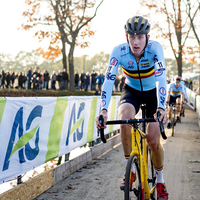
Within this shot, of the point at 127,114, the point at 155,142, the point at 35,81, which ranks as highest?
the point at 35,81

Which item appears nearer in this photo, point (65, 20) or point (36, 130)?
point (36, 130)

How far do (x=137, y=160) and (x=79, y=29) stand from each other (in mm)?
24180

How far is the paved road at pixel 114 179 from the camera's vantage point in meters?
5.70

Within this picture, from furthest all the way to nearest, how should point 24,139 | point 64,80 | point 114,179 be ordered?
point 64,80, point 114,179, point 24,139

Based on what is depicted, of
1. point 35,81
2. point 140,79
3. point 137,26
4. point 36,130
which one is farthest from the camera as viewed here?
point 35,81

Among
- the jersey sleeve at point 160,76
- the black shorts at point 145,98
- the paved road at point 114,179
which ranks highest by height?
the jersey sleeve at point 160,76

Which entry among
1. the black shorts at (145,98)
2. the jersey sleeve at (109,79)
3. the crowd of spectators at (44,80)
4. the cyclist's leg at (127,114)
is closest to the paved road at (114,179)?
the cyclist's leg at (127,114)

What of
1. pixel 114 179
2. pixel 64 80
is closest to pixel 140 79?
pixel 114 179

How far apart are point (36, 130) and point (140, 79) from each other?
7.28ft

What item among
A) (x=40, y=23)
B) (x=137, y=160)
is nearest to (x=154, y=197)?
(x=137, y=160)

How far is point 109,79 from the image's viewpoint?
4.26 meters

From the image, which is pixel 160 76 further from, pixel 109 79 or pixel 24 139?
pixel 24 139

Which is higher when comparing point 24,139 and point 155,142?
point 155,142

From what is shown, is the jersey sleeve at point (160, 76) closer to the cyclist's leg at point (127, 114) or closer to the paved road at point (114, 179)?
the cyclist's leg at point (127, 114)
